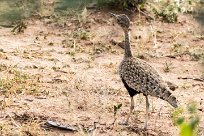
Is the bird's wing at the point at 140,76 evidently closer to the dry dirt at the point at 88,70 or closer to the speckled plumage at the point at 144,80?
the speckled plumage at the point at 144,80

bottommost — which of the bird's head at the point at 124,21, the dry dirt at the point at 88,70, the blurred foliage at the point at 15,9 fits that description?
the dry dirt at the point at 88,70

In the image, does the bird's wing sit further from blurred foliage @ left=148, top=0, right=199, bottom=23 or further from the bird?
blurred foliage @ left=148, top=0, right=199, bottom=23

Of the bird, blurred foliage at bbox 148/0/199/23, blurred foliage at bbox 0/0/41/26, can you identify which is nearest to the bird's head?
the bird

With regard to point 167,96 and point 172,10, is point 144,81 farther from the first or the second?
point 172,10

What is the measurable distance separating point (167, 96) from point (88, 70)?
8.84 ft

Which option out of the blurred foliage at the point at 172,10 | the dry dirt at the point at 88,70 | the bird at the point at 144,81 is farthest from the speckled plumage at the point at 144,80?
the blurred foliage at the point at 172,10

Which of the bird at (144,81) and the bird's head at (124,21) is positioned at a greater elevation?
the bird's head at (124,21)

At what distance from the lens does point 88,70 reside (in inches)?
305

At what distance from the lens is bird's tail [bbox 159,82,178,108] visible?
5.16 m

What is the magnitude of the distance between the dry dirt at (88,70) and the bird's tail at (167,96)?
0.47 metres

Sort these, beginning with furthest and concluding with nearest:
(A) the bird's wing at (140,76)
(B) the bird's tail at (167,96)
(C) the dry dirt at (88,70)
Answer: (C) the dry dirt at (88,70), (A) the bird's wing at (140,76), (B) the bird's tail at (167,96)

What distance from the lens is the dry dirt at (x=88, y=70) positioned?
565 cm

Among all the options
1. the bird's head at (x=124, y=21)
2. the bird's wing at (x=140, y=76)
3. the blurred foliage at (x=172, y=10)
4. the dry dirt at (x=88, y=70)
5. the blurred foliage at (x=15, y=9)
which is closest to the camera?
the blurred foliage at (x=15, y=9)

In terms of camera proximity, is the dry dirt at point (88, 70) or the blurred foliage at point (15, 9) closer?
the blurred foliage at point (15, 9)
